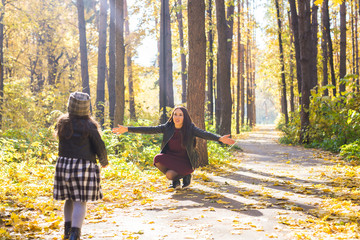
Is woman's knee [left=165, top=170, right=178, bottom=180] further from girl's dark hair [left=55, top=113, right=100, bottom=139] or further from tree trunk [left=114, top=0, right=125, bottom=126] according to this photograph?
tree trunk [left=114, top=0, right=125, bottom=126]

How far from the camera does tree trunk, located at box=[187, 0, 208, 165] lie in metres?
9.75

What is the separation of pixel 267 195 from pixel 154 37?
796 inches

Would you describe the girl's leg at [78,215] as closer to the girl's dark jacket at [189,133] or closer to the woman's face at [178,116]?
the girl's dark jacket at [189,133]

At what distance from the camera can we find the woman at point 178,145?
701 centimetres

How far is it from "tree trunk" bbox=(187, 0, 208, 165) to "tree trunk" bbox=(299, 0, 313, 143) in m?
7.78

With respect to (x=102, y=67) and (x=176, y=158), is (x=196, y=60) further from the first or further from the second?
(x=102, y=67)

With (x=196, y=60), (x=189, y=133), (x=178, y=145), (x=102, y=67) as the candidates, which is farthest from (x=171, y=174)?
(x=102, y=67)

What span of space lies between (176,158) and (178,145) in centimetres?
25

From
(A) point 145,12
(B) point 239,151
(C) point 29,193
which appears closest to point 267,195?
(C) point 29,193

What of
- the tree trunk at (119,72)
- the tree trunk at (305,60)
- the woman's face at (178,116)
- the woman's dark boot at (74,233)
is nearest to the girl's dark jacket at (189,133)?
the woman's face at (178,116)

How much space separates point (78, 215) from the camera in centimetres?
409

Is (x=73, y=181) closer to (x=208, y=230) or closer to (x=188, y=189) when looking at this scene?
(x=208, y=230)

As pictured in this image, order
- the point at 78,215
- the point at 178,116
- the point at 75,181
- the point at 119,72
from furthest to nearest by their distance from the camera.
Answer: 1. the point at 119,72
2. the point at 178,116
3. the point at 75,181
4. the point at 78,215

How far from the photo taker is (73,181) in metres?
4.21
